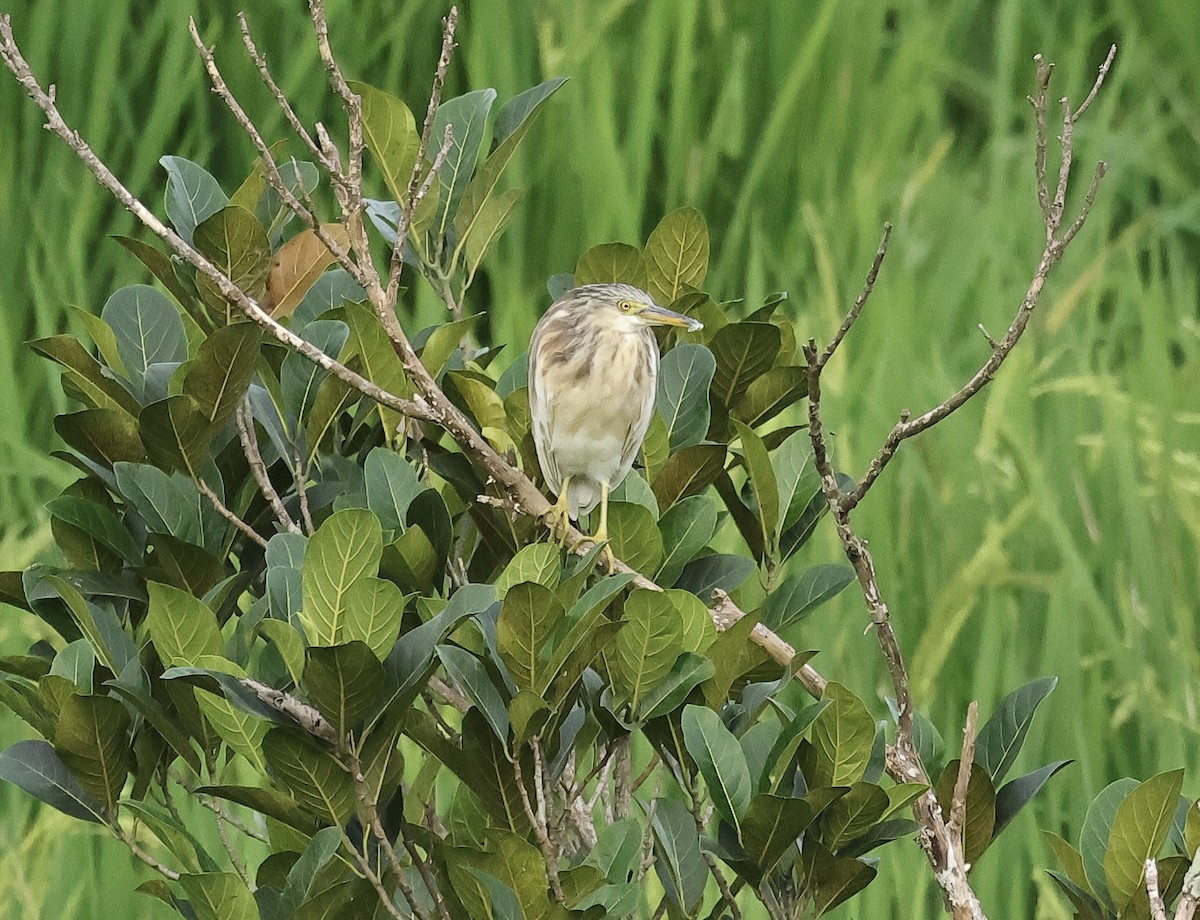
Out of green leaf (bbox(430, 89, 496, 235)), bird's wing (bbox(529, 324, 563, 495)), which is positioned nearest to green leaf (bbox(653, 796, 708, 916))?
bird's wing (bbox(529, 324, 563, 495))

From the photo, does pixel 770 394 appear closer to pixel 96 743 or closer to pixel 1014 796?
pixel 1014 796

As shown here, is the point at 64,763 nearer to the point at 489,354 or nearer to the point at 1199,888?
the point at 489,354

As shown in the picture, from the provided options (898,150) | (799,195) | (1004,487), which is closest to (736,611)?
(1004,487)

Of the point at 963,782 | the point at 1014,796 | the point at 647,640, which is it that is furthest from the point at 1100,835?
the point at 647,640

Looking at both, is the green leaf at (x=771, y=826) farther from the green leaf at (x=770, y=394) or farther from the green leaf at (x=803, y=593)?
the green leaf at (x=770, y=394)

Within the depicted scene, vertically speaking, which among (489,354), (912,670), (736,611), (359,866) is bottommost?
(912,670)

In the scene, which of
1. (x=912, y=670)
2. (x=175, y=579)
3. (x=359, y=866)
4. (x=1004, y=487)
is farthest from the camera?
(x=1004, y=487)

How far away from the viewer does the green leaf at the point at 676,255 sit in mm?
1797

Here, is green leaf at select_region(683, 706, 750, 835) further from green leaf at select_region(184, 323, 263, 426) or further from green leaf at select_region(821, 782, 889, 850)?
green leaf at select_region(184, 323, 263, 426)

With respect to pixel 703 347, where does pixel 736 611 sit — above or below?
below

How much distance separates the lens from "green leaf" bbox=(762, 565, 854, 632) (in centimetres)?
156

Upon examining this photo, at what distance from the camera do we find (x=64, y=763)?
1.46 m

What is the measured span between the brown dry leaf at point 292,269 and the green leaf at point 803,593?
533 mm

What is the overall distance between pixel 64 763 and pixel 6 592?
212 mm
